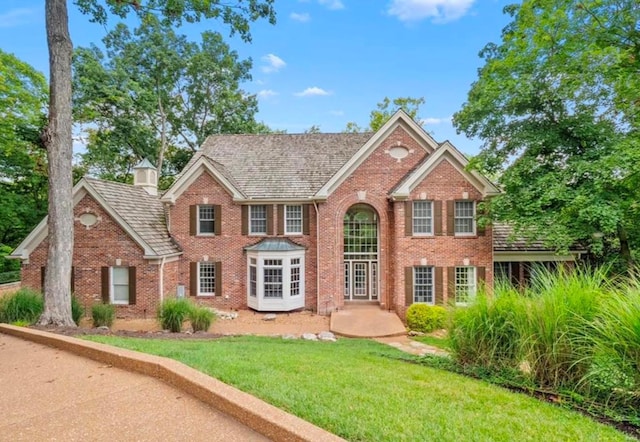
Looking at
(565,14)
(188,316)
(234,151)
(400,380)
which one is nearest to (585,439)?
(400,380)

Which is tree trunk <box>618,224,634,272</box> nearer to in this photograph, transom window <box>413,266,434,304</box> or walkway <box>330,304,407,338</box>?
transom window <box>413,266,434,304</box>

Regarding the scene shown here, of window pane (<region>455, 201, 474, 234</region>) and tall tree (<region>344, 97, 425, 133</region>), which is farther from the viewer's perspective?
tall tree (<region>344, 97, 425, 133</region>)

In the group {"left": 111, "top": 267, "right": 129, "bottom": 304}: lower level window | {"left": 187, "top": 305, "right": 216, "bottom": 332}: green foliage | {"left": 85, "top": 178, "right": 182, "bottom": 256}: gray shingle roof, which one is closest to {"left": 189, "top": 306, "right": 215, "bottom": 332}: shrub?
{"left": 187, "top": 305, "right": 216, "bottom": 332}: green foliage

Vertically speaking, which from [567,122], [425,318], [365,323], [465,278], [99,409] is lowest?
[365,323]

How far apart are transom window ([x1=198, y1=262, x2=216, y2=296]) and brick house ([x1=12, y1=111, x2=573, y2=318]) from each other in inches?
1.9

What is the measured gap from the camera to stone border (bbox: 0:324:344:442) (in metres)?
3.05

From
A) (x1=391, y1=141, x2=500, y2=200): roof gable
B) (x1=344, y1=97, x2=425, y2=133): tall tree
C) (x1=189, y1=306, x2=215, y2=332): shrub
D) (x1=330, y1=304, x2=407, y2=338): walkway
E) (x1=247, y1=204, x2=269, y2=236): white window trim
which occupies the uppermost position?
(x1=344, y1=97, x2=425, y2=133): tall tree

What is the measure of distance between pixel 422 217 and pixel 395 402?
11.3 metres

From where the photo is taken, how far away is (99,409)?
3879 mm

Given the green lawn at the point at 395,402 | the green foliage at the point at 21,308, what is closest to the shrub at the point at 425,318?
the green lawn at the point at 395,402

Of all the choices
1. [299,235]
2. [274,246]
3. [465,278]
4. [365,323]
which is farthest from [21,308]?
[465,278]

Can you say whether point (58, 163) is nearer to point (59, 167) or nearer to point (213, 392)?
point (59, 167)

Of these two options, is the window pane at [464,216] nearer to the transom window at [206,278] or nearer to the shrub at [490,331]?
the shrub at [490,331]

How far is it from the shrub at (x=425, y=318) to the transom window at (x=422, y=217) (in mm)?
3324
